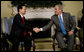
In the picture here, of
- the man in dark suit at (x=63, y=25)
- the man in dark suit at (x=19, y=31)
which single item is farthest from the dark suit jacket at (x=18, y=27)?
the man in dark suit at (x=63, y=25)

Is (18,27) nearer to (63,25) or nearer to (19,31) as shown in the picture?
(19,31)

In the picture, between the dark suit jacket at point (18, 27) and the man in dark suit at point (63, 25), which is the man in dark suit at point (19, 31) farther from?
the man in dark suit at point (63, 25)

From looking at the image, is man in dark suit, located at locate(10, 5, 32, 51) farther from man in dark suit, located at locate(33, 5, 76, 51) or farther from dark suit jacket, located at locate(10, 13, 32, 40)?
man in dark suit, located at locate(33, 5, 76, 51)

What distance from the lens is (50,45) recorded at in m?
5.09

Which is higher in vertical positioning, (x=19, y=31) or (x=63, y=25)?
(x=63, y=25)

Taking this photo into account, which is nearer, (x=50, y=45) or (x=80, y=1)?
(x=50, y=45)

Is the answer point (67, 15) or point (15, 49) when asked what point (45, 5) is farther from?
point (15, 49)

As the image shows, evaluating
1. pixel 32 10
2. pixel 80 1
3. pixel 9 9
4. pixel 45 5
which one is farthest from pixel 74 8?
pixel 9 9

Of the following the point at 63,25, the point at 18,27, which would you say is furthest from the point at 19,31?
the point at 63,25

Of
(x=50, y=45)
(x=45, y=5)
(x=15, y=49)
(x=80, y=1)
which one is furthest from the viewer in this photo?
(x=80, y=1)

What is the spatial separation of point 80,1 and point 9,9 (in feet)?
7.44

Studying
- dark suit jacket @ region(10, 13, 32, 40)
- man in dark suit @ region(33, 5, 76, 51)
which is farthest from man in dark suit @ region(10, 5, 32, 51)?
man in dark suit @ region(33, 5, 76, 51)

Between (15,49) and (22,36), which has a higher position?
(22,36)

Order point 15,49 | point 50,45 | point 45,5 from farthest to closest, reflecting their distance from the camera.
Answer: point 45,5 → point 50,45 → point 15,49
